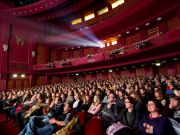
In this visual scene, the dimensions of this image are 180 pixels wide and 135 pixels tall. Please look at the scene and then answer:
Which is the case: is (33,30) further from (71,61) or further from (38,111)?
(38,111)

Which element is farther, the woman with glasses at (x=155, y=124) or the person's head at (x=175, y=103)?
the person's head at (x=175, y=103)

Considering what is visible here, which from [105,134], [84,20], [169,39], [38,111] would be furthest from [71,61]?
[105,134]

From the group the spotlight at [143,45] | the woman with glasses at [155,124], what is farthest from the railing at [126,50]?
the woman with glasses at [155,124]

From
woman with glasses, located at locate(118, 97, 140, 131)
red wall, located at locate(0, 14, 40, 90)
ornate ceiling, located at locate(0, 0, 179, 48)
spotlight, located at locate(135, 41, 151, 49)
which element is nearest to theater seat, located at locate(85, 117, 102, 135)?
woman with glasses, located at locate(118, 97, 140, 131)

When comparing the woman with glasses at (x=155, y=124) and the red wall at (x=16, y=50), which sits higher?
the red wall at (x=16, y=50)

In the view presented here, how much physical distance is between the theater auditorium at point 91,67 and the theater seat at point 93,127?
1 cm

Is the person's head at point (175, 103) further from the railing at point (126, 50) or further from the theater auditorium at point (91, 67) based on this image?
the railing at point (126, 50)

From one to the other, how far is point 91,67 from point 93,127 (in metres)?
8.14

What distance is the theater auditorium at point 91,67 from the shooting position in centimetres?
197

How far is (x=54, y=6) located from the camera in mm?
11758

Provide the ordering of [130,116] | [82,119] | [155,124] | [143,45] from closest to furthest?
[155,124]
[82,119]
[130,116]
[143,45]

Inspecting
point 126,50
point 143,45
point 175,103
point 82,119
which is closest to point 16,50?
point 126,50

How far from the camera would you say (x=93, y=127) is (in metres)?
1.71

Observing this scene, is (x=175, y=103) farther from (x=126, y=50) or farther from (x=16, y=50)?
(x=16, y=50)
